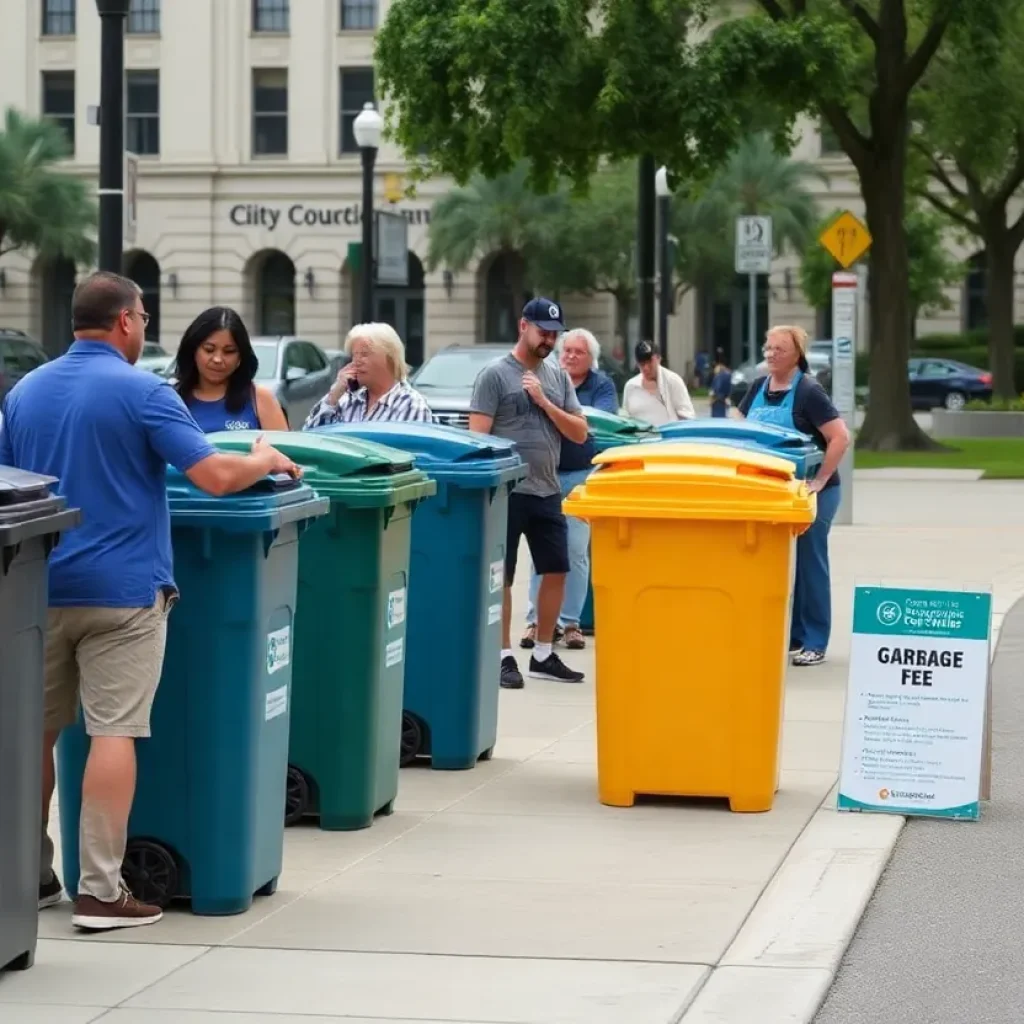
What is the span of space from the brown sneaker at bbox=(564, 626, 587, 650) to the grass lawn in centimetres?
1627

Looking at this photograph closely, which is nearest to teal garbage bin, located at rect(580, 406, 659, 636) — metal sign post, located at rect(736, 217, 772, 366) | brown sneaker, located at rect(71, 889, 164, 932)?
brown sneaker, located at rect(71, 889, 164, 932)

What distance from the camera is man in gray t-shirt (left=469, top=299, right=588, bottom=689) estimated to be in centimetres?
1073

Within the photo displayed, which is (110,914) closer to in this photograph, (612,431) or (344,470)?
(344,470)

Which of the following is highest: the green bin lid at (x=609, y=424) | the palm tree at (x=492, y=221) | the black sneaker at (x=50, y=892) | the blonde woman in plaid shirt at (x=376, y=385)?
the palm tree at (x=492, y=221)

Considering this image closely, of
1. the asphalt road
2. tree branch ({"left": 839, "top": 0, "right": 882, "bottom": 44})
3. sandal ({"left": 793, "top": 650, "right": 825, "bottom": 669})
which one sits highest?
tree branch ({"left": 839, "top": 0, "right": 882, "bottom": 44})

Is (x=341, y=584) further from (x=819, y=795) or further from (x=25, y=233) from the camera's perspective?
(x=25, y=233)

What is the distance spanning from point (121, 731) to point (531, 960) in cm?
124

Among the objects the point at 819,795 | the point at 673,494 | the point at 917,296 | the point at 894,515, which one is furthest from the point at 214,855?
the point at 917,296

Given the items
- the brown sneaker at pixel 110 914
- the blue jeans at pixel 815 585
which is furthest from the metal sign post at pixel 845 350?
the brown sneaker at pixel 110 914

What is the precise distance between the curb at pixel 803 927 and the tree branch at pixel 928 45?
23831 millimetres

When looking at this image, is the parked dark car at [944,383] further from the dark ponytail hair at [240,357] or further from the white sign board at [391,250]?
the dark ponytail hair at [240,357]

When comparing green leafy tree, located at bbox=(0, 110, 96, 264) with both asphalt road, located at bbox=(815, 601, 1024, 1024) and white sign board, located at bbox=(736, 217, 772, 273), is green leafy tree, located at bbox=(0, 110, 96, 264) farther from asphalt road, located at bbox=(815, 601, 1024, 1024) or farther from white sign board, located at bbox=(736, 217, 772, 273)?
asphalt road, located at bbox=(815, 601, 1024, 1024)

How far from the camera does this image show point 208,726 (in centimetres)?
646

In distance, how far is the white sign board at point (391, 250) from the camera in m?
27.2
